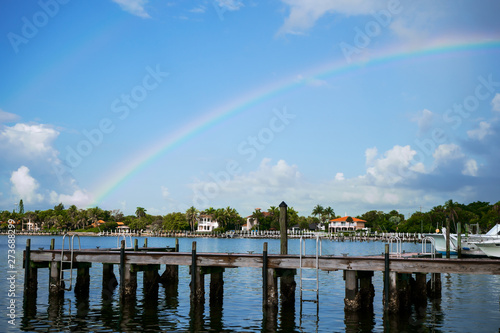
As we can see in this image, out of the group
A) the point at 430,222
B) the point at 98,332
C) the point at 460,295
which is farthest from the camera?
the point at 430,222

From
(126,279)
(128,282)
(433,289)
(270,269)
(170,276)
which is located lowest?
(433,289)

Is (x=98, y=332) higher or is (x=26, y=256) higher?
(x=26, y=256)

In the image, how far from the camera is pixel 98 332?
2211 cm

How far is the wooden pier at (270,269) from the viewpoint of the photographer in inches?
895

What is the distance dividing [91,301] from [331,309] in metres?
14.7

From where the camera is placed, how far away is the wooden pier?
895 inches

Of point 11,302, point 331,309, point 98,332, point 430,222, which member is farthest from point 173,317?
point 430,222

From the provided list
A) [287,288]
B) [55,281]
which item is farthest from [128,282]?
[287,288]

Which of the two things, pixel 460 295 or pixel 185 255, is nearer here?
pixel 185 255

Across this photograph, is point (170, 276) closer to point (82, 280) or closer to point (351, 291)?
point (82, 280)

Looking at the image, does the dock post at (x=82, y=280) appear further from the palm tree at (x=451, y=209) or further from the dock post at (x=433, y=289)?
the palm tree at (x=451, y=209)

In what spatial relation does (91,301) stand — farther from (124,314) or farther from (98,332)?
(98,332)

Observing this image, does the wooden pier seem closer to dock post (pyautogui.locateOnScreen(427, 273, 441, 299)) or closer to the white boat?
dock post (pyautogui.locateOnScreen(427, 273, 441, 299))

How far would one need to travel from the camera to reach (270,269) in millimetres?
25031
